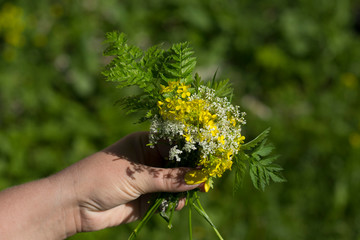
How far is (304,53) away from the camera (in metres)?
4.91

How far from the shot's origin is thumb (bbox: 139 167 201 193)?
1969mm

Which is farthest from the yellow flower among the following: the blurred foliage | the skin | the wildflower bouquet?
the blurred foliage

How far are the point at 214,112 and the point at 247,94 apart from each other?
310 cm

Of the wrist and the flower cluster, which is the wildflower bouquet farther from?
the wrist

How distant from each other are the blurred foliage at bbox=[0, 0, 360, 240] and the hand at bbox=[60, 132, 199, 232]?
112cm

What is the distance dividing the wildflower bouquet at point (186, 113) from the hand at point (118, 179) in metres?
0.14

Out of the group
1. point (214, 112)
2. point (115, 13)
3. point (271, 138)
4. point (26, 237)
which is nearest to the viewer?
point (214, 112)

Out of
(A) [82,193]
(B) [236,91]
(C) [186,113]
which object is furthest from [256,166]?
(B) [236,91]

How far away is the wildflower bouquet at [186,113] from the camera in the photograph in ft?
5.91

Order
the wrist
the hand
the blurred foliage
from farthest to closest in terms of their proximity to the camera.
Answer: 1. the blurred foliage
2. the wrist
3. the hand

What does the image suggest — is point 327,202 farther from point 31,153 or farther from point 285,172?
point 31,153

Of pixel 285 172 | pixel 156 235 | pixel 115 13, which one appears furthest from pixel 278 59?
pixel 156 235

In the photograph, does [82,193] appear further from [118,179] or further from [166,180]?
[166,180]

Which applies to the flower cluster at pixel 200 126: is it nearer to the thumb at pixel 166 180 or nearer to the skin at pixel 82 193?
the thumb at pixel 166 180
